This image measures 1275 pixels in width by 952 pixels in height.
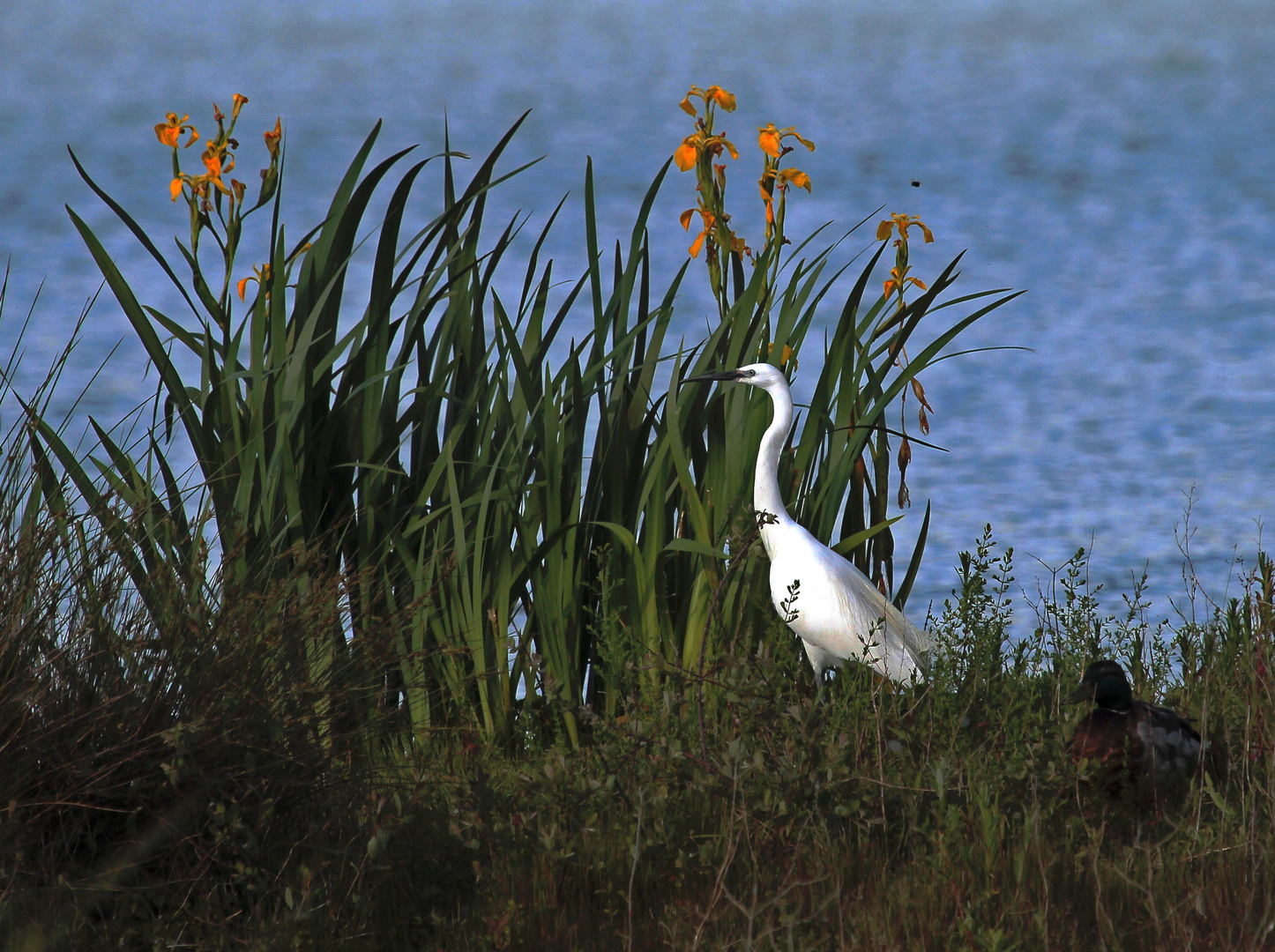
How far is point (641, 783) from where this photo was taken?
113 inches

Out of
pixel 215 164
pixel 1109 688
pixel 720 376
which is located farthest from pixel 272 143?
pixel 1109 688

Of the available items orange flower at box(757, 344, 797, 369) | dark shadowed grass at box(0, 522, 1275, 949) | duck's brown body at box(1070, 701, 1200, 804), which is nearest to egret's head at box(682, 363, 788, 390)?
orange flower at box(757, 344, 797, 369)

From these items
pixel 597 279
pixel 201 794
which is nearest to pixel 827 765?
pixel 201 794

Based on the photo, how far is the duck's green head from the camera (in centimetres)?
327

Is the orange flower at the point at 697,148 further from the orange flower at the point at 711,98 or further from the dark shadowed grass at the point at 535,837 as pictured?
the dark shadowed grass at the point at 535,837

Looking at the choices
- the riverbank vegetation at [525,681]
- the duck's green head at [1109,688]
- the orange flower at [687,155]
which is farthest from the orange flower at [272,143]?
the duck's green head at [1109,688]

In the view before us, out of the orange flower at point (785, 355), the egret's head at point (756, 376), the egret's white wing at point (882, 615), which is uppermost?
the orange flower at point (785, 355)

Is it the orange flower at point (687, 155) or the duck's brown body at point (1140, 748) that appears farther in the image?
the orange flower at point (687, 155)

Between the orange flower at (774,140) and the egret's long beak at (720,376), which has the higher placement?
the orange flower at (774,140)

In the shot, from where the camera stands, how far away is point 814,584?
4.16 meters

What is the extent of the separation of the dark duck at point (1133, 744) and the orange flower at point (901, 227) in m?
1.88

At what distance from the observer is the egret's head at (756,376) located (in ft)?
13.9

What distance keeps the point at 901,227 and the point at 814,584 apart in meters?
1.40

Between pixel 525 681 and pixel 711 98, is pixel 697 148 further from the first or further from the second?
pixel 525 681
